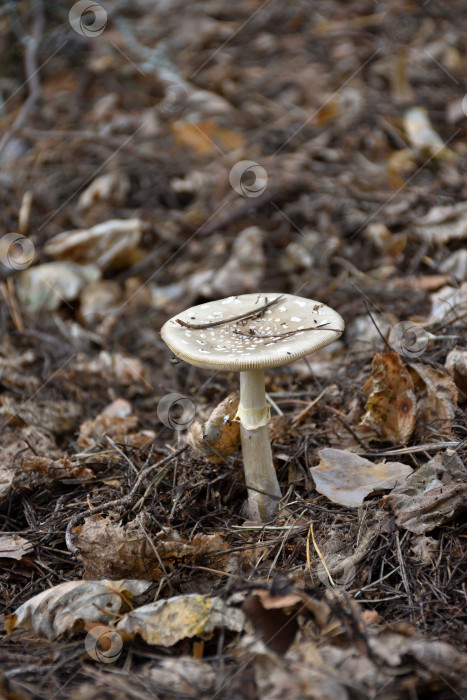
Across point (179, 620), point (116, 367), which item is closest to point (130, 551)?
point (179, 620)

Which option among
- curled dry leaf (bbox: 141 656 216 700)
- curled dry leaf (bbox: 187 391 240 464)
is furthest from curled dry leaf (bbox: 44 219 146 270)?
curled dry leaf (bbox: 141 656 216 700)

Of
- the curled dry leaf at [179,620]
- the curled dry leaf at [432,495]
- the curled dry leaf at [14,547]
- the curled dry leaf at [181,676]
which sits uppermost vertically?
the curled dry leaf at [181,676]

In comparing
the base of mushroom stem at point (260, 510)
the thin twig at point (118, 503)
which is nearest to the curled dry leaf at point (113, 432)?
the thin twig at point (118, 503)

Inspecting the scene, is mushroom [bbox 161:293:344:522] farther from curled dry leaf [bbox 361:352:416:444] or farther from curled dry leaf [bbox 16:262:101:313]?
curled dry leaf [bbox 16:262:101:313]
